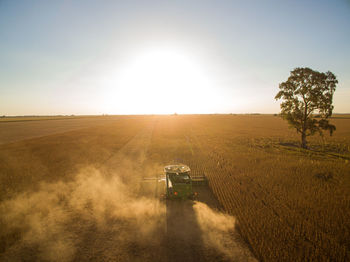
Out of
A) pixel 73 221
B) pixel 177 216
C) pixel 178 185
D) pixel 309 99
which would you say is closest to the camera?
pixel 73 221

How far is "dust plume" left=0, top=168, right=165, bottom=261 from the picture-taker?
289 inches

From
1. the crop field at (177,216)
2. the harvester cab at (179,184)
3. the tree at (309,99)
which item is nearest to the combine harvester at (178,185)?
the harvester cab at (179,184)

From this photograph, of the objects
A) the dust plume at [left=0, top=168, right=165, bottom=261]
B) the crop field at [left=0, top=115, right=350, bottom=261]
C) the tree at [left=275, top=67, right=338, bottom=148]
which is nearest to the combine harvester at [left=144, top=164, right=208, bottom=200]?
the crop field at [left=0, top=115, right=350, bottom=261]

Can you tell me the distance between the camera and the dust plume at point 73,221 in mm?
7352

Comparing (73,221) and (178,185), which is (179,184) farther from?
(73,221)

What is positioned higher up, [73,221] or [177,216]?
[177,216]

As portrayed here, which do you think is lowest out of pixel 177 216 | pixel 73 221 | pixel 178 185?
pixel 73 221

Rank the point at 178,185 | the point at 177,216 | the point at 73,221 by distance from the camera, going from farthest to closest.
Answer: the point at 178,185
the point at 177,216
the point at 73,221

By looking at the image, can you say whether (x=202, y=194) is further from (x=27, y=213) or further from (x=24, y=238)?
(x=27, y=213)

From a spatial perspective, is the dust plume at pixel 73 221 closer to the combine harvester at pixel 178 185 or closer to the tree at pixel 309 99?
the combine harvester at pixel 178 185

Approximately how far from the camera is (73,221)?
9.23 m

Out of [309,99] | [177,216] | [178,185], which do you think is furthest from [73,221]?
[309,99]

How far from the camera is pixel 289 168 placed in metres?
17.2

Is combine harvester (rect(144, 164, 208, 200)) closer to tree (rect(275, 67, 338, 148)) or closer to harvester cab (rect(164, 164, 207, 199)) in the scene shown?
harvester cab (rect(164, 164, 207, 199))
